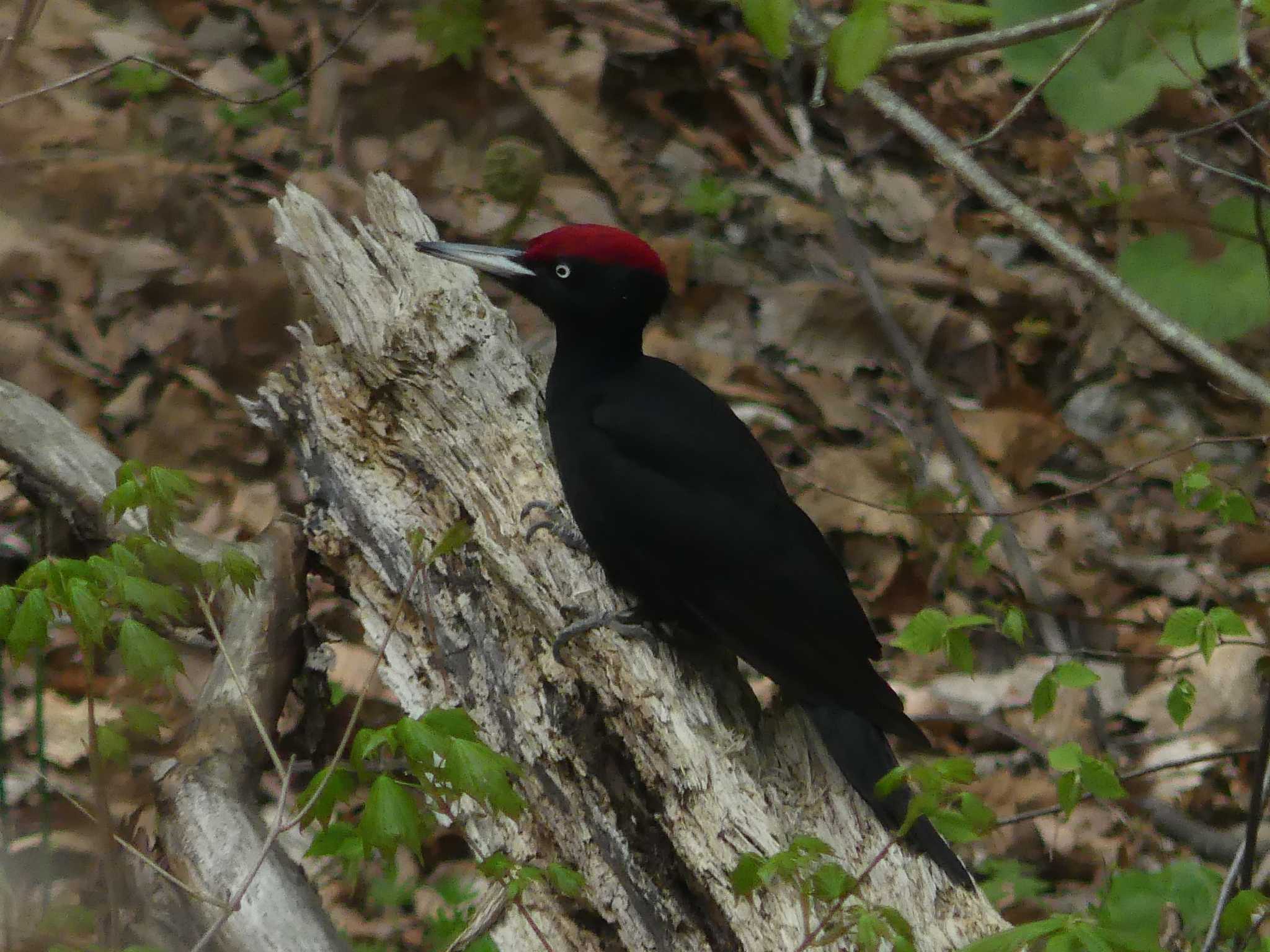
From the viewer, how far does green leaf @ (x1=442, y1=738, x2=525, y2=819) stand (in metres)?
1.61

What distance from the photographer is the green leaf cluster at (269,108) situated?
542 cm

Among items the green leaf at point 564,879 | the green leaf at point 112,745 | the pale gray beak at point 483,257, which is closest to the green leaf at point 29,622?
the green leaf at point 112,745

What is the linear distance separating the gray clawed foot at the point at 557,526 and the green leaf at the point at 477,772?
112cm

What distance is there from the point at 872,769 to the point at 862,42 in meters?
1.30

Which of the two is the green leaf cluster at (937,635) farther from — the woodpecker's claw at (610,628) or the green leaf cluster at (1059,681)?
the woodpecker's claw at (610,628)

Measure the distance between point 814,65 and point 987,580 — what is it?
2822mm

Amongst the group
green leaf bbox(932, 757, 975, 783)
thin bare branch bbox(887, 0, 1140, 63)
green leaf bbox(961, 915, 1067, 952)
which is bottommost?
green leaf bbox(961, 915, 1067, 952)

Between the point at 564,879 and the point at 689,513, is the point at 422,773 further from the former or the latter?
the point at 689,513

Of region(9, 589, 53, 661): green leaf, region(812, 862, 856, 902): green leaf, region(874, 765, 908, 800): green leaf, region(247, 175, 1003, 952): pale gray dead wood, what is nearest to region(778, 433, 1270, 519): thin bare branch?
region(247, 175, 1003, 952): pale gray dead wood

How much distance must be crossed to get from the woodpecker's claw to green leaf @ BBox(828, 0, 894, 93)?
1.18 m

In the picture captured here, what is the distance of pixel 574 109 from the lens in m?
5.63

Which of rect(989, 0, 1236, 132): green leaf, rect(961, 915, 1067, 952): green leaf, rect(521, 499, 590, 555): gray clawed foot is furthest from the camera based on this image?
rect(989, 0, 1236, 132): green leaf

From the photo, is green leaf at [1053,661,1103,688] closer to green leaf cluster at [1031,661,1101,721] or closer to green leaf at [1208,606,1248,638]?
green leaf cluster at [1031,661,1101,721]

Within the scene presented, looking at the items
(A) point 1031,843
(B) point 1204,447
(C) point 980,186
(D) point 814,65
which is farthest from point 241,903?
(D) point 814,65
